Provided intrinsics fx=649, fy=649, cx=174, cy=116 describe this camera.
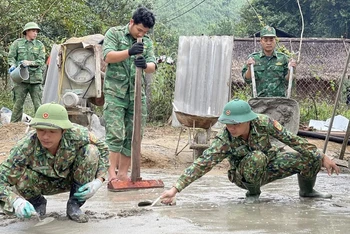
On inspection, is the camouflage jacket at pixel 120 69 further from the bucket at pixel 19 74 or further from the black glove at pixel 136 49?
the bucket at pixel 19 74

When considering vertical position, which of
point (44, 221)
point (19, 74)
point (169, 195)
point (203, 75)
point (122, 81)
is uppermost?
point (122, 81)

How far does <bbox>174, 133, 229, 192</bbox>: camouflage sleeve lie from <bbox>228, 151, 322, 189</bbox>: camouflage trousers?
8.8 inches

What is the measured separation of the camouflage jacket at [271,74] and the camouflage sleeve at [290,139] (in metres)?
2.55

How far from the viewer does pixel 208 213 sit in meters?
4.76

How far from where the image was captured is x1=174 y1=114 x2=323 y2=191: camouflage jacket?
16.3 feet

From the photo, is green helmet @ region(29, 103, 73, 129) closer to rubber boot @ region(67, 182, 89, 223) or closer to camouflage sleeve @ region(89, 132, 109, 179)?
camouflage sleeve @ region(89, 132, 109, 179)

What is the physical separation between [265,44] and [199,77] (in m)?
4.87

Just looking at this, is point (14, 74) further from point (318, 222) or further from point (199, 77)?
point (318, 222)

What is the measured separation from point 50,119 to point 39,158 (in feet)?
1.31

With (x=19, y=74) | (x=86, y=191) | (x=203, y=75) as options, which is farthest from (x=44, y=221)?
(x=203, y=75)

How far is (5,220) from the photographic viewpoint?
4.54 m

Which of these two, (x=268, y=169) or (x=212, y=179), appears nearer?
(x=268, y=169)

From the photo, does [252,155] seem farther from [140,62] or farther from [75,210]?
[140,62]

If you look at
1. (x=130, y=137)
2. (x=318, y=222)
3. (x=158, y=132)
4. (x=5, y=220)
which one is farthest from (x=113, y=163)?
(x=158, y=132)
